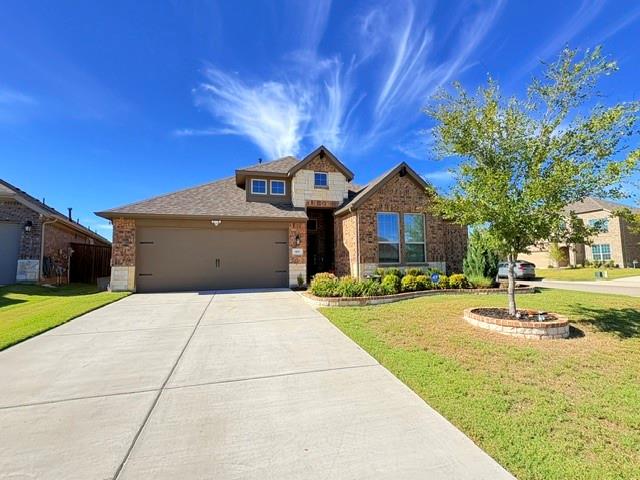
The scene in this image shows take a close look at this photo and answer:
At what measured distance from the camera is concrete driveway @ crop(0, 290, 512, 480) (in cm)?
234

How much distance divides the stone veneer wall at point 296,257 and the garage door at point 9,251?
12.1 meters

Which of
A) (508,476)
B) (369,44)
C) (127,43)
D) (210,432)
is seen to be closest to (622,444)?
(508,476)

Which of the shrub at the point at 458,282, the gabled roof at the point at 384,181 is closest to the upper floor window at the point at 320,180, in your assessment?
the gabled roof at the point at 384,181

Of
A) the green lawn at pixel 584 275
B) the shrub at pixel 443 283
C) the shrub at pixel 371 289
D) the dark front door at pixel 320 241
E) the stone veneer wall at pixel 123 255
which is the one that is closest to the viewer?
the shrub at pixel 371 289

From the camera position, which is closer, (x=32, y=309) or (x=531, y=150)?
(x=531, y=150)

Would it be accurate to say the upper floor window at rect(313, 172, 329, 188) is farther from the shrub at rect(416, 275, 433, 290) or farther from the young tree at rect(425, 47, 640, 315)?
the young tree at rect(425, 47, 640, 315)

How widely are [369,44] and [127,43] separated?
25.8 feet

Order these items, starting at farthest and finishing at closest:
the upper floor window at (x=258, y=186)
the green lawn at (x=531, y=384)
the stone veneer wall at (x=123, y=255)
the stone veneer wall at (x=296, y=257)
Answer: the upper floor window at (x=258, y=186), the stone veneer wall at (x=296, y=257), the stone veneer wall at (x=123, y=255), the green lawn at (x=531, y=384)

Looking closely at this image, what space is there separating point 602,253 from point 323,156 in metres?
31.5

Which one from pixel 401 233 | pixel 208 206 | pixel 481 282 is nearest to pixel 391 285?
pixel 481 282

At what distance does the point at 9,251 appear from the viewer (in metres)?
13.4

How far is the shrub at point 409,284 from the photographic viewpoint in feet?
34.1

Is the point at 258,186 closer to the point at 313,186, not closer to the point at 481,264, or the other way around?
the point at 313,186

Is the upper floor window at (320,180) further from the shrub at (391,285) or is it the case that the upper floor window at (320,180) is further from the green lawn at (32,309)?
the green lawn at (32,309)
